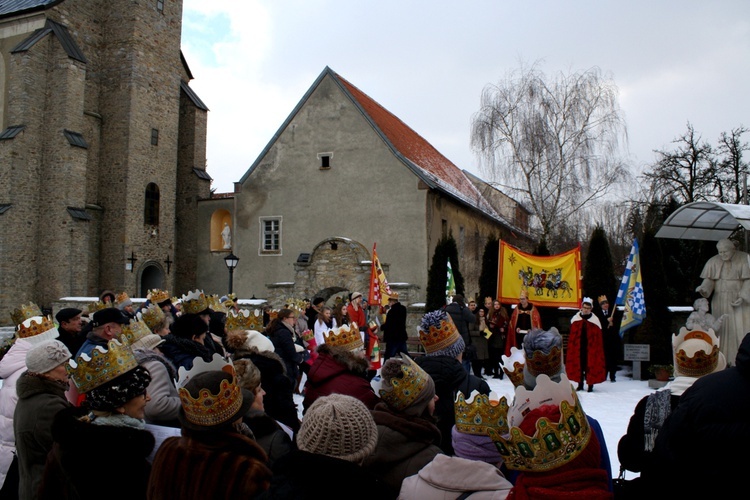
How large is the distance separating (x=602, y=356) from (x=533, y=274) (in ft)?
12.1

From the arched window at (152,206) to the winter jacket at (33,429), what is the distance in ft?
87.4

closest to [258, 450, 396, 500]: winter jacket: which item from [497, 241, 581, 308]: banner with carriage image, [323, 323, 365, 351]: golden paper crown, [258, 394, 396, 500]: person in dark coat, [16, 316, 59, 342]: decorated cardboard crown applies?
[258, 394, 396, 500]: person in dark coat

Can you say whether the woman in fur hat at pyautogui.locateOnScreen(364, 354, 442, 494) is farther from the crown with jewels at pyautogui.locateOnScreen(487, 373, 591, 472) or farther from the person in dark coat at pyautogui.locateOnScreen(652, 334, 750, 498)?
the person in dark coat at pyautogui.locateOnScreen(652, 334, 750, 498)

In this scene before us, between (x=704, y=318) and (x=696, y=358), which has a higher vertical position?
(x=696, y=358)

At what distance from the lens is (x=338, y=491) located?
89.7 inches

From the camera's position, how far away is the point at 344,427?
97.9 inches

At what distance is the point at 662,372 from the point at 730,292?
2.79 meters

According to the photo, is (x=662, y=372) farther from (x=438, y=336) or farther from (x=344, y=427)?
(x=344, y=427)

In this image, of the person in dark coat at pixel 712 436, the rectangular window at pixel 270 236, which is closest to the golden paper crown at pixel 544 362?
the person in dark coat at pixel 712 436

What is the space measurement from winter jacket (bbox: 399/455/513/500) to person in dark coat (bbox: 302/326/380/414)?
195 cm

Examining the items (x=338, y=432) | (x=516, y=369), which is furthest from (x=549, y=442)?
(x=516, y=369)

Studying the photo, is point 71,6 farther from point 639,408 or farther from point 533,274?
point 639,408

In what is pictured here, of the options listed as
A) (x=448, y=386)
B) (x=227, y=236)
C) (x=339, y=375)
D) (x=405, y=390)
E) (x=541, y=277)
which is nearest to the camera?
(x=405, y=390)

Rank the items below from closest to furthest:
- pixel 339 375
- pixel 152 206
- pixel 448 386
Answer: pixel 448 386 → pixel 339 375 → pixel 152 206
